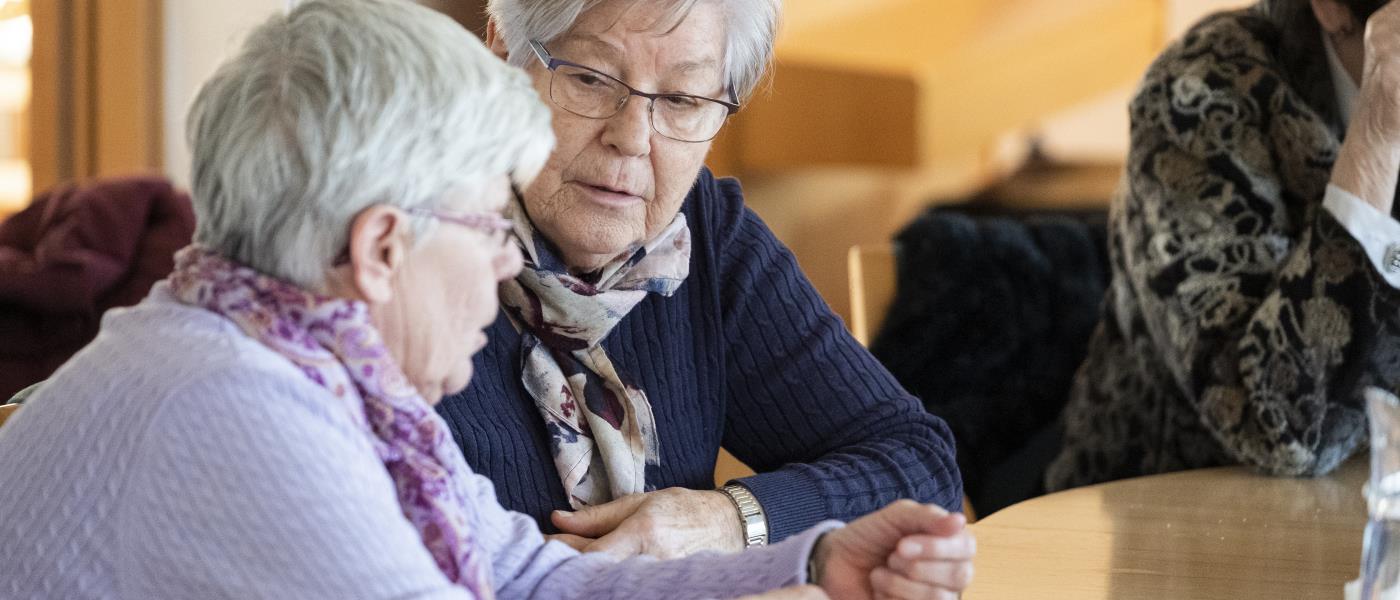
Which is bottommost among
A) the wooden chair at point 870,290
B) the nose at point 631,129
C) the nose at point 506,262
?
the wooden chair at point 870,290

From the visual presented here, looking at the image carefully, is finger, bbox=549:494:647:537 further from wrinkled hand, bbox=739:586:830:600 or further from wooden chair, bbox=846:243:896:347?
wooden chair, bbox=846:243:896:347

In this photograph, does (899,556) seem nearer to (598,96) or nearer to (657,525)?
(657,525)

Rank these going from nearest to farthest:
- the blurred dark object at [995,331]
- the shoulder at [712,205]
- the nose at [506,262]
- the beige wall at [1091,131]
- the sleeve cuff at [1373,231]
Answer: the nose at [506,262], the shoulder at [712,205], the sleeve cuff at [1373,231], the blurred dark object at [995,331], the beige wall at [1091,131]

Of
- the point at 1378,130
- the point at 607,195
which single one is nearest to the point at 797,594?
the point at 607,195

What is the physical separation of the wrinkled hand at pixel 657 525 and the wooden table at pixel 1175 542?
0.23m

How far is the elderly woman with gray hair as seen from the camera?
1292mm

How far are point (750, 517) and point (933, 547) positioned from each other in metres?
0.37

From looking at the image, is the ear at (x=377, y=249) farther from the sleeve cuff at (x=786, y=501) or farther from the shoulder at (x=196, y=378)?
the sleeve cuff at (x=786, y=501)

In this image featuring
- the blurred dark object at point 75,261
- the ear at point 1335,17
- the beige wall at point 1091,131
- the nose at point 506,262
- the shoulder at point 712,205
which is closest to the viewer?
the nose at point 506,262

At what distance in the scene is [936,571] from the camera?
963 millimetres

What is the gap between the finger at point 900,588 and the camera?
966 mm

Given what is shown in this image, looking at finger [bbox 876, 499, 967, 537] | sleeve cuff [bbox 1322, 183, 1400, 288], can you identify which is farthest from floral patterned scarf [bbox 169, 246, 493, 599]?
sleeve cuff [bbox 1322, 183, 1400, 288]

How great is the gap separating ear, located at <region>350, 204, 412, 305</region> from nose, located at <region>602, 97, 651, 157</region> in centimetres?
48

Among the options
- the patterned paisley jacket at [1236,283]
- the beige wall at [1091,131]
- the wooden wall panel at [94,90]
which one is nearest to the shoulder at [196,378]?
the patterned paisley jacket at [1236,283]
